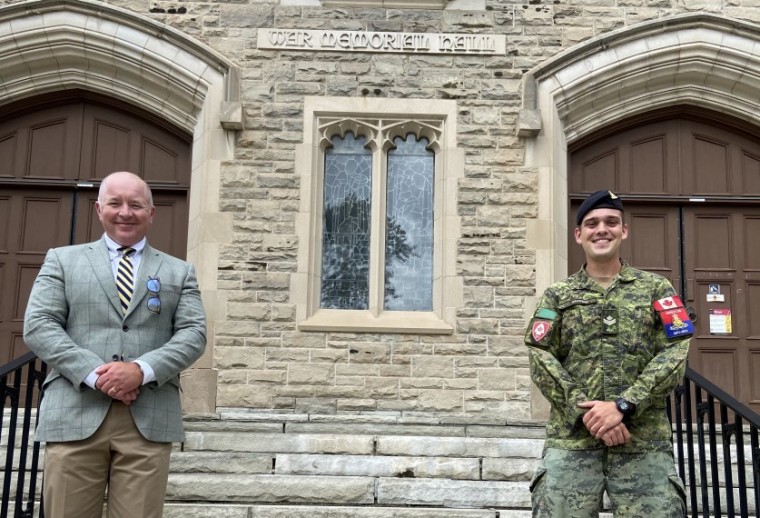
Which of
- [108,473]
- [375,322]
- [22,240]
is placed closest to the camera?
[108,473]

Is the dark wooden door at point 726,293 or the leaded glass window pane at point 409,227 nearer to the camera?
the leaded glass window pane at point 409,227

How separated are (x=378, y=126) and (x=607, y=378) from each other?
5.06 metres

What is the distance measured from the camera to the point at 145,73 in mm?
7793

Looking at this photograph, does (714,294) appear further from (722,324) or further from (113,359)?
(113,359)

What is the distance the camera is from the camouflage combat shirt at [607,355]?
291 centimetres

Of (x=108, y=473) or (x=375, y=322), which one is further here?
(x=375, y=322)

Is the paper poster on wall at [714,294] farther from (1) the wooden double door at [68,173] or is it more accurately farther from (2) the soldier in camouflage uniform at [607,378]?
(2) the soldier in camouflage uniform at [607,378]

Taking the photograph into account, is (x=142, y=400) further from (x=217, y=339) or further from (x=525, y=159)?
(x=525, y=159)

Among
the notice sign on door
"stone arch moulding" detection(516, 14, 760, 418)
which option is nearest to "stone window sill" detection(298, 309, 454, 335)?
"stone arch moulding" detection(516, 14, 760, 418)

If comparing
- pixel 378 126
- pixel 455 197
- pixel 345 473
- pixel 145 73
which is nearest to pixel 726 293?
pixel 455 197

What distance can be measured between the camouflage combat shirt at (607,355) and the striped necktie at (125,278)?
5.00ft


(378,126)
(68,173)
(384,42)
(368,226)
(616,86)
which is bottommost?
(368,226)

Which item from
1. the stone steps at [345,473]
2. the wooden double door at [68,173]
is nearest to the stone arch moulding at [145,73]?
the wooden double door at [68,173]

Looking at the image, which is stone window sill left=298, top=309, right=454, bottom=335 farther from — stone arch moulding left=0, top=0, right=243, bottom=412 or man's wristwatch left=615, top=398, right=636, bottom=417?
man's wristwatch left=615, top=398, right=636, bottom=417
